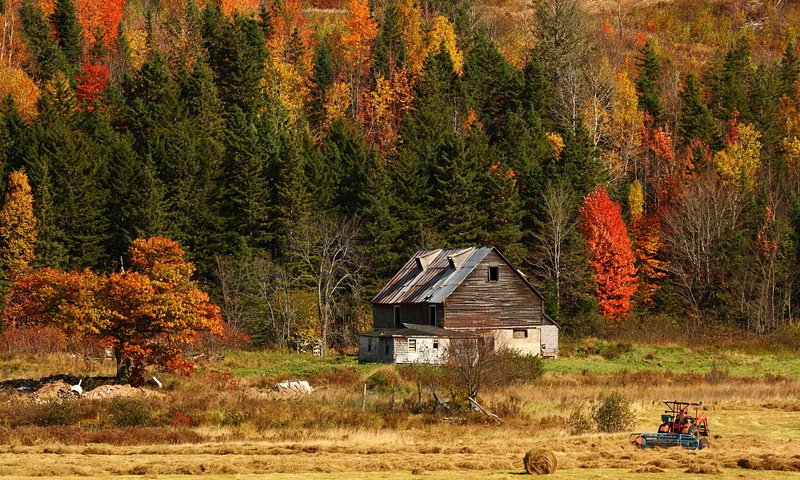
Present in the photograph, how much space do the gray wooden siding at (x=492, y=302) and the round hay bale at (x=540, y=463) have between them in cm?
4083

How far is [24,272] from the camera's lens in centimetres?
7831

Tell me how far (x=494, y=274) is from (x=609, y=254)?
58.6 feet

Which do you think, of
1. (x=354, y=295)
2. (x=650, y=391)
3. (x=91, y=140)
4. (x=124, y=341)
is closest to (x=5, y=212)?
(x=91, y=140)

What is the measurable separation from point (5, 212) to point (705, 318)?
51780 millimetres

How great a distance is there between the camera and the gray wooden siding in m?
72.6

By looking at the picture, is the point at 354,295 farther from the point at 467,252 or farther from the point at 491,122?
the point at 491,122

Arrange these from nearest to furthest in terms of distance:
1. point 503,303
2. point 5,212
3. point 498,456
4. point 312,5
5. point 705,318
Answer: point 498,456
point 503,303
point 5,212
point 705,318
point 312,5

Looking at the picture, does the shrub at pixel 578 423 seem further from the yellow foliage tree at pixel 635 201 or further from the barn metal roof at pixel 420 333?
the yellow foliage tree at pixel 635 201

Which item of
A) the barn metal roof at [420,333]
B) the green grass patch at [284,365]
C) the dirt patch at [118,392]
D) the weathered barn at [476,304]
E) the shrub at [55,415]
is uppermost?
the weathered barn at [476,304]

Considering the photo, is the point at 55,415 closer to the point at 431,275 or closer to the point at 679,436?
the point at 679,436

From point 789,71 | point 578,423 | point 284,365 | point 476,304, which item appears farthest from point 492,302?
point 789,71

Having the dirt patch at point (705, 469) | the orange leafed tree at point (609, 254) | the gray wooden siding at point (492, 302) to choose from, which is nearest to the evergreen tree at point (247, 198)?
the gray wooden siding at point (492, 302)

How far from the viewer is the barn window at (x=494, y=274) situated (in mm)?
73750

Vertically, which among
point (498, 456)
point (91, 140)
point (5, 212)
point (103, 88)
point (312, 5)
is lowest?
point (498, 456)
